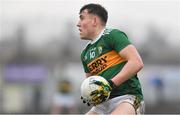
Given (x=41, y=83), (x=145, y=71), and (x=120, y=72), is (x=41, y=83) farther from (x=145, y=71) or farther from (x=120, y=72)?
(x=120, y=72)

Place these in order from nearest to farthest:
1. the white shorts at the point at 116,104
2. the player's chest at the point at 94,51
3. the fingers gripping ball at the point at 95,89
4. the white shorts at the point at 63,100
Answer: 1. the fingers gripping ball at the point at 95,89
2. the white shorts at the point at 116,104
3. the player's chest at the point at 94,51
4. the white shorts at the point at 63,100

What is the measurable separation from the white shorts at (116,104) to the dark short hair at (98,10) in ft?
3.29

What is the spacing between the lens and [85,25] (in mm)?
8875

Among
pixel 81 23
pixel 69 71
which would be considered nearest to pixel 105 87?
pixel 81 23

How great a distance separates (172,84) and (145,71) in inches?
75.3

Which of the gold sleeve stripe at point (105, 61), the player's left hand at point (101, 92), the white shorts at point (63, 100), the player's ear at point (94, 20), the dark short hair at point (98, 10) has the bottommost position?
the white shorts at point (63, 100)

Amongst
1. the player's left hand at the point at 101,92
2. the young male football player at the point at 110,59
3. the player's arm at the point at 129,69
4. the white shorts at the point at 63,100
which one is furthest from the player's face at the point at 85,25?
the white shorts at the point at 63,100

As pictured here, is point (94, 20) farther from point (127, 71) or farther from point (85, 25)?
point (127, 71)

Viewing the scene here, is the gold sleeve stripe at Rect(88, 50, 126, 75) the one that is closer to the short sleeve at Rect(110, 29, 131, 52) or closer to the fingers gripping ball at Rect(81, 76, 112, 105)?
the short sleeve at Rect(110, 29, 131, 52)

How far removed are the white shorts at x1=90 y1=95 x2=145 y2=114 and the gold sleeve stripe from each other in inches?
15.9

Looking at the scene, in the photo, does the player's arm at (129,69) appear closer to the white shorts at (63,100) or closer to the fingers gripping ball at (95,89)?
the fingers gripping ball at (95,89)

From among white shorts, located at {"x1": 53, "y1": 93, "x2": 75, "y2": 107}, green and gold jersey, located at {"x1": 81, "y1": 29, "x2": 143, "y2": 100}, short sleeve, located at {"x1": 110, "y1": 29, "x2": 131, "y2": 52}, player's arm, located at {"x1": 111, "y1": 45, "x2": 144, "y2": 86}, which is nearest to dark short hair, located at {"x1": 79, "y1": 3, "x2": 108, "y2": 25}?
green and gold jersey, located at {"x1": 81, "y1": 29, "x2": 143, "y2": 100}

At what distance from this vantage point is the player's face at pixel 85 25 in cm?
887

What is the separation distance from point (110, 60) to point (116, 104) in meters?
0.55
